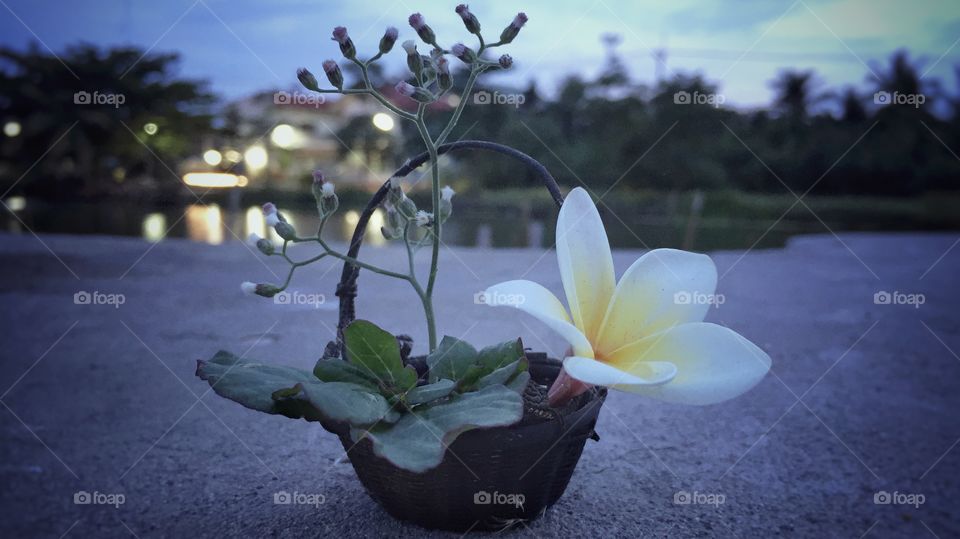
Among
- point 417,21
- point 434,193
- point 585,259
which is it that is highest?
point 417,21

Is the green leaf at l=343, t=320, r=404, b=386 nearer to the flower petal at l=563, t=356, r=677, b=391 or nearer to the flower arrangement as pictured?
the flower arrangement

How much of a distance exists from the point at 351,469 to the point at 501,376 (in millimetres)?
706

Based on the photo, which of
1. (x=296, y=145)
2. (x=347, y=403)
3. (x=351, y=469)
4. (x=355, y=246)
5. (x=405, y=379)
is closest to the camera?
(x=347, y=403)

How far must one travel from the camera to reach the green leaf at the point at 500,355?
Result: 1.31m

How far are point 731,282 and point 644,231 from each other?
268 inches

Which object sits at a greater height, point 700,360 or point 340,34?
point 340,34

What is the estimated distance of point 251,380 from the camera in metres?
1.20

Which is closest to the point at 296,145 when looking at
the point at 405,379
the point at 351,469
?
the point at 351,469

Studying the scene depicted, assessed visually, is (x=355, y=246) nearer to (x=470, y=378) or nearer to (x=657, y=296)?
(x=470, y=378)

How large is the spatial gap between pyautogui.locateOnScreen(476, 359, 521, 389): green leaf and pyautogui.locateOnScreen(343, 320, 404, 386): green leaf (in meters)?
0.15

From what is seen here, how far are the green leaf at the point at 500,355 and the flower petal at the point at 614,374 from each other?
0.25 meters

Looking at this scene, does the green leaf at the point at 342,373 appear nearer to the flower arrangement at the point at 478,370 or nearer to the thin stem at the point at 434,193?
the flower arrangement at the point at 478,370

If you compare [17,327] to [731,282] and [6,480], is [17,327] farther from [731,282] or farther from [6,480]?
[731,282]

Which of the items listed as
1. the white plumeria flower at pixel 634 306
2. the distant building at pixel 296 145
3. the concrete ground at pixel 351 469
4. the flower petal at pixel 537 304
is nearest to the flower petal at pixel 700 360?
the white plumeria flower at pixel 634 306
